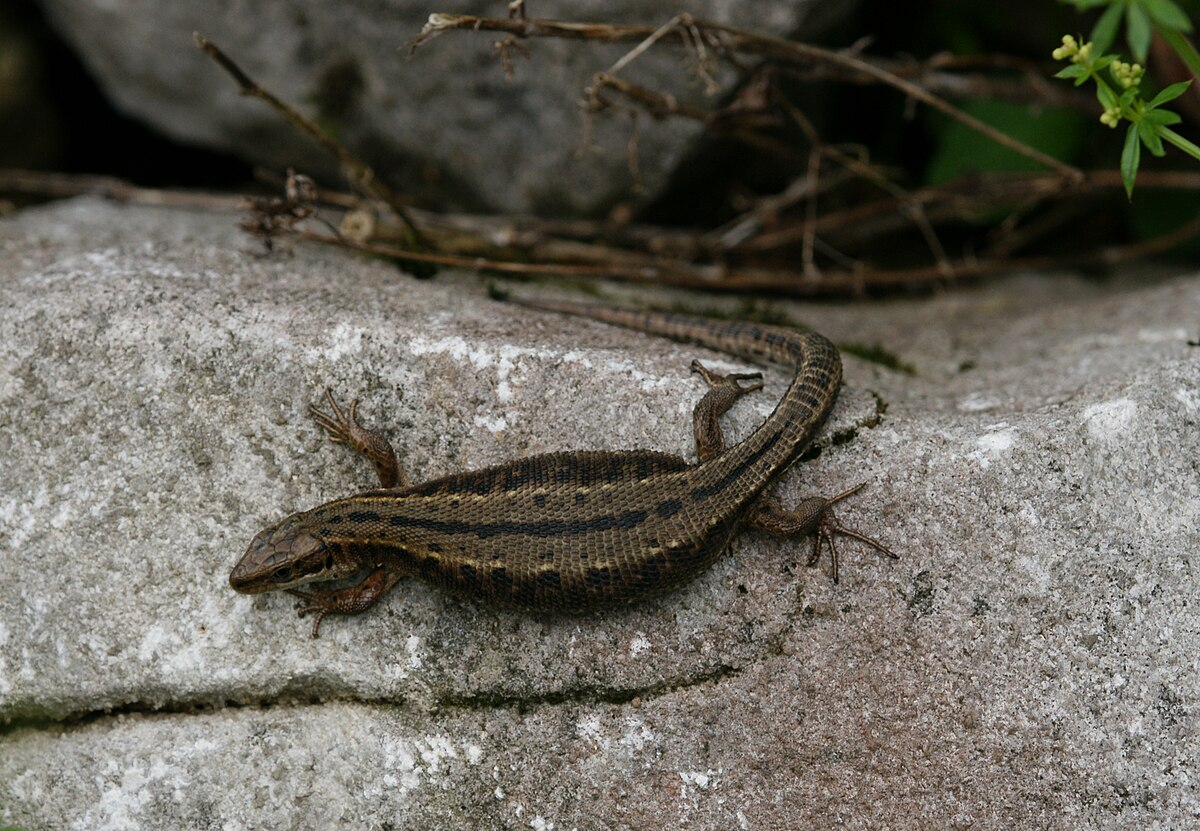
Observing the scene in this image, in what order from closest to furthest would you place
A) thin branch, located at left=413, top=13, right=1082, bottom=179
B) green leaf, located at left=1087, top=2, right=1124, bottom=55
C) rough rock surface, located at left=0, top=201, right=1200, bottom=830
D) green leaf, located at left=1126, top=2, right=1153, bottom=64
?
green leaf, located at left=1126, top=2, right=1153, bottom=64, green leaf, located at left=1087, top=2, right=1124, bottom=55, rough rock surface, located at left=0, top=201, right=1200, bottom=830, thin branch, located at left=413, top=13, right=1082, bottom=179

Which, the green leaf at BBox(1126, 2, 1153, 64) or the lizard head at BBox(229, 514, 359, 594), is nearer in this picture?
the green leaf at BBox(1126, 2, 1153, 64)

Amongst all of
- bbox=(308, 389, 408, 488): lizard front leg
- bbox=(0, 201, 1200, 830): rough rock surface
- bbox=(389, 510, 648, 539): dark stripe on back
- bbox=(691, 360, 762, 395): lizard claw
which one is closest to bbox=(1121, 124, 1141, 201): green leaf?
bbox=(0, 201, 1200, 830): rough rock surface

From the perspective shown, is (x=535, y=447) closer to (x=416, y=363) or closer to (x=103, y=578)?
(x=416, y=363)

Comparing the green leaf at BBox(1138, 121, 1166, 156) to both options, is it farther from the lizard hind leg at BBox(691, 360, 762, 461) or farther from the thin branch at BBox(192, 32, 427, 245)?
the thin branch at BBox(192, 32, 427, 245)

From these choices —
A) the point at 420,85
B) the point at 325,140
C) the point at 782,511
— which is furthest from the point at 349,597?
the point at 420,85

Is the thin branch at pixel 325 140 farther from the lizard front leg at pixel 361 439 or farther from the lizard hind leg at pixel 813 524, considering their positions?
the lizard hind leg at pixel 813 524

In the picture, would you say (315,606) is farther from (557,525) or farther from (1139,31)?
(1139,31)

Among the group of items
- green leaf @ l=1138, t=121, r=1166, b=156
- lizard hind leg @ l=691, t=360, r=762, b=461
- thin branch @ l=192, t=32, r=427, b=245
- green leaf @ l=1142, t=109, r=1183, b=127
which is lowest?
lizard hind leg @ l=691, t=360, r=762, b=461

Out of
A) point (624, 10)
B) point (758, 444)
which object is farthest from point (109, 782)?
point (624, 10)
